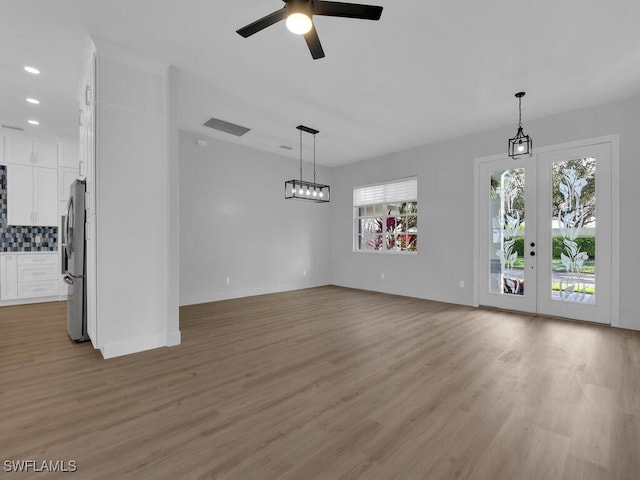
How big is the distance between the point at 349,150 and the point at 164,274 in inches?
178

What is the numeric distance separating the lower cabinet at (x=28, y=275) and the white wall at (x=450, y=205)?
579 cm

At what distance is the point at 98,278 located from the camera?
9.59 ft

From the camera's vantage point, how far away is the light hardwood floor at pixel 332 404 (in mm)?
1614

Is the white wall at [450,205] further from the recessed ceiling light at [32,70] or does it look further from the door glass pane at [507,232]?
the recessed ceiling light at [32,70]

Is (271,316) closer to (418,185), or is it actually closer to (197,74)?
(197,74)

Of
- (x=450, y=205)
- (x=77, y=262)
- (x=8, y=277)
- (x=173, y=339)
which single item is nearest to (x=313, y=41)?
Answer: (x=173, y=339)

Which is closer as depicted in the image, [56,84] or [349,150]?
[56,84]

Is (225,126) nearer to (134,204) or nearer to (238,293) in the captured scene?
(134,204)

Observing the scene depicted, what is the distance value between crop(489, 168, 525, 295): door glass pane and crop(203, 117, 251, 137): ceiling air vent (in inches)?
172

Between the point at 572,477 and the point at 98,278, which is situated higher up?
the point at 98,278

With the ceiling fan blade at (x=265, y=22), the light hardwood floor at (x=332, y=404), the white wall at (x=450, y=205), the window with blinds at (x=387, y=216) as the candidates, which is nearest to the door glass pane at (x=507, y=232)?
the white wall at (x=450, y=205)

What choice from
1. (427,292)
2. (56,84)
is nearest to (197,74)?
(56,84)

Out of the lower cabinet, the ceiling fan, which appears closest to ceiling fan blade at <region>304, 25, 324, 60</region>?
the ceiling fan

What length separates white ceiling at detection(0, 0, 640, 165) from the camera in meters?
2.52
